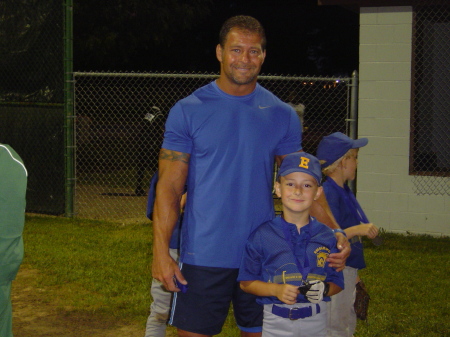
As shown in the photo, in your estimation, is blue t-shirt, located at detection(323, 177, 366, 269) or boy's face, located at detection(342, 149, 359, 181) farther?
boy's face, located at detection(342, 149, 359, 181)

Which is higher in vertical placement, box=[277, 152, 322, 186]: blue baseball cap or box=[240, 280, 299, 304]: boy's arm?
box=[277, 152, 322, 186]: blue baseball cap

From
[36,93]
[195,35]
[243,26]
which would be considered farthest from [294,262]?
[195,35]

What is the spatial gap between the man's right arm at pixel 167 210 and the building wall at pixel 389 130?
6.70 metres

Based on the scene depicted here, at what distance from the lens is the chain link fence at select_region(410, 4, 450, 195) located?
9.51 metres

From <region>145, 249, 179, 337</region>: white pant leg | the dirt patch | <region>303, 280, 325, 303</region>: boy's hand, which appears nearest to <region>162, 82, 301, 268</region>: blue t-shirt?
<region>303, 280, 325, 303</region>: boy's hand

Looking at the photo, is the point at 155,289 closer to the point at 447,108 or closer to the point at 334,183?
the point at 334,183

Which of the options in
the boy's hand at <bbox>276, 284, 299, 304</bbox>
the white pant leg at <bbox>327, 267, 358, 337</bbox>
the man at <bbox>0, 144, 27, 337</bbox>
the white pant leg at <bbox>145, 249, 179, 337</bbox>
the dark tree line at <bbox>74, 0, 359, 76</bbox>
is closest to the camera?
the man at <bbox>0, 144, 27, 337</bbox>

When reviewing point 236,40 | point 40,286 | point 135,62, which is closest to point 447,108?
point 40,286

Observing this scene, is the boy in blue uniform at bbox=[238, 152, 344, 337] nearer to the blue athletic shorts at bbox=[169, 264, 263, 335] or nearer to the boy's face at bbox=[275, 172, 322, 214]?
the boy's face at bbox=[275, 172, 322, 214]

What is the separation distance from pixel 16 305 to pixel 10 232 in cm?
421

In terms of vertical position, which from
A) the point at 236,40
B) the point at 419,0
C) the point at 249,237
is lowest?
the point at 249,237

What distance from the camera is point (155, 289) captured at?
4570mm

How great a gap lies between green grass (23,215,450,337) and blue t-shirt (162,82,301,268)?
235cm

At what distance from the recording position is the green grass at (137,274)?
5.94m
